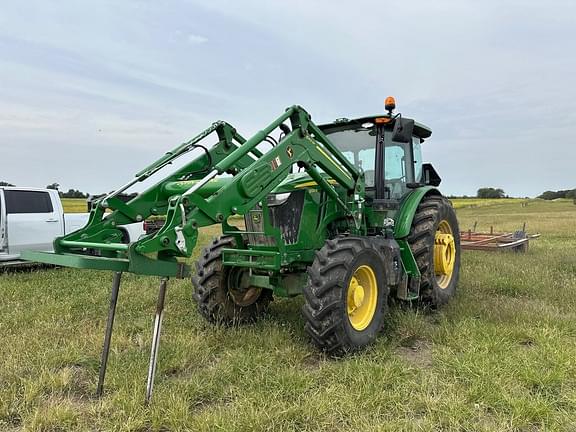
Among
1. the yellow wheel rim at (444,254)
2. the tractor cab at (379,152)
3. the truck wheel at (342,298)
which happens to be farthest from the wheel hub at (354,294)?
the yellow wheel rim at (444,254)

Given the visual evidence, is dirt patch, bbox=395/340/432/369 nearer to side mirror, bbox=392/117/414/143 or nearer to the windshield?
the windshield

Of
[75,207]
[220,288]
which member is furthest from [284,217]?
[75,207]

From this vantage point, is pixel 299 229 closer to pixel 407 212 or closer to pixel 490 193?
pixel 407 212

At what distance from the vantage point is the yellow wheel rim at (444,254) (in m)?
6.46

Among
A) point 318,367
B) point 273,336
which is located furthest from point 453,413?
point 273,336

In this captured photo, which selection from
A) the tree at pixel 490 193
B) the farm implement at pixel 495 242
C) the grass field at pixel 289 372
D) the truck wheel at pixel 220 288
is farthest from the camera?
the tree at pixel 490 193

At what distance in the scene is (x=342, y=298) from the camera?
4.25m

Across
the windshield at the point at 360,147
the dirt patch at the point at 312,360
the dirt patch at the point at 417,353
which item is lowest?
the dirt patch at the point at 417,353

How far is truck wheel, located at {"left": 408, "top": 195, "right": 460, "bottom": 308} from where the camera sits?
570 centimetres

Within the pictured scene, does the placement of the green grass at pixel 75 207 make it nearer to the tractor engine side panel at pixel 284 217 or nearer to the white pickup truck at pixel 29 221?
the white pickup truck at pixel 29 221

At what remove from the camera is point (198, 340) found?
4.73 metres

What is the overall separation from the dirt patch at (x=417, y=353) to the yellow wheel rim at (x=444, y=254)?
1.73m

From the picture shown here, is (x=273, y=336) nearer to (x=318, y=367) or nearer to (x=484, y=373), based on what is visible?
(x=318, y=367)

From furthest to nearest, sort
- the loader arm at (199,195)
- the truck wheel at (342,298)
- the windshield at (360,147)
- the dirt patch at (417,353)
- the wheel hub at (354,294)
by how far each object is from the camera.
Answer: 1. the windshield at (360,147)
2. the wheel hub at (354,294)
3. the dirt patch at (417,353)
4. the truck wheel at (342,298)
5. the loader arm at (199,195)
